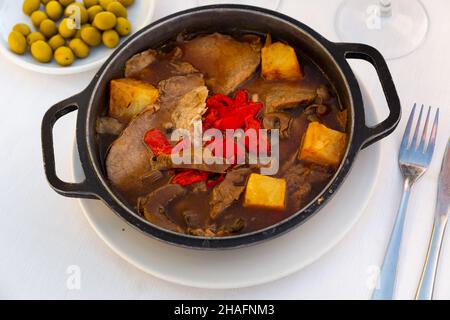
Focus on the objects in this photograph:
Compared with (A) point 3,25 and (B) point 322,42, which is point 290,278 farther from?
(A) point 3,25

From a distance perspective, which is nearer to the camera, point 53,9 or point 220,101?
point 220,101

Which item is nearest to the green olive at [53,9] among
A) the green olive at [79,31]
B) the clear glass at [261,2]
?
the green olive at [79,31]

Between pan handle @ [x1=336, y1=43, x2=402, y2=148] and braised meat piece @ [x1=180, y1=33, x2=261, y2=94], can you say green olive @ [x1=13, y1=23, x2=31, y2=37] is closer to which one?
braised meat piece @ [x1=180, y1=33, x2=261, y2=94]

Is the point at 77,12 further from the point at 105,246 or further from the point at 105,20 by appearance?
the point at 105,246

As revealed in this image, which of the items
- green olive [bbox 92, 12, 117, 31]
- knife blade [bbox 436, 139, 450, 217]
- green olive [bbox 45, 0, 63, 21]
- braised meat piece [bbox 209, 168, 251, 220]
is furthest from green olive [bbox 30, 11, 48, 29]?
knife blade [bbox 436, 139, 450, 217]

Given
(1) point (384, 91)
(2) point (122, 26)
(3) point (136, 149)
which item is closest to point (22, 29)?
(2) point (122, 26)

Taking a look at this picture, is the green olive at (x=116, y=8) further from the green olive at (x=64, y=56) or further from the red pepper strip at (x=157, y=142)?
the red pepper strip at (x=157, y=142)

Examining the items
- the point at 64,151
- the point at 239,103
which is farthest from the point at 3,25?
the point at 239,103
